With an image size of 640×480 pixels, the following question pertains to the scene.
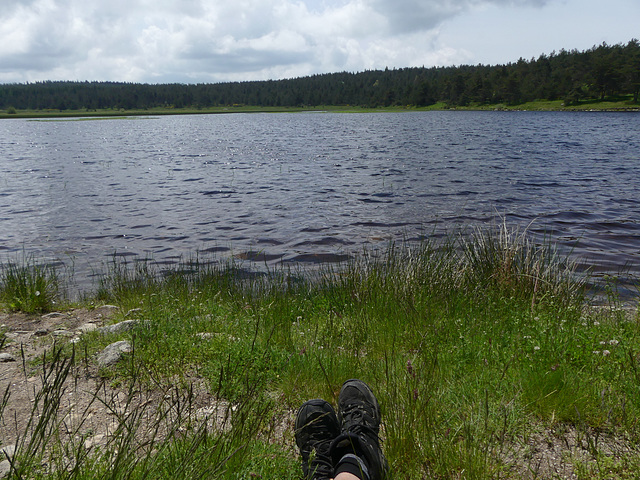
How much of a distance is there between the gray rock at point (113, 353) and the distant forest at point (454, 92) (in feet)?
389

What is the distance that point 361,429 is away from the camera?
3096 mm

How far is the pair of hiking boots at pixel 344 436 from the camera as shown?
2771 millimetres

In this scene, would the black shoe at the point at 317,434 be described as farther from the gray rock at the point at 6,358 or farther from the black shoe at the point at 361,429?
the gray rock at the point at 6,358

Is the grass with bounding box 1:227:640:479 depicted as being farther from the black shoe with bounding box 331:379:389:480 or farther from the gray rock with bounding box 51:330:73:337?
the gray rock with bounding box 51:330:73:337

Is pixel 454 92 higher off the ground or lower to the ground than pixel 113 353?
higher

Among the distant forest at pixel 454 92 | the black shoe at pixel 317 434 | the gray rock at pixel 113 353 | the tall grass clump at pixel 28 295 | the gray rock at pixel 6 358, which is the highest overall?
the distant forest at pixel 454 92

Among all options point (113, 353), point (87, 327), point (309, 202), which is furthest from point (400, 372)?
point (309, 202)

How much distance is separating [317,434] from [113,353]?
2.56m

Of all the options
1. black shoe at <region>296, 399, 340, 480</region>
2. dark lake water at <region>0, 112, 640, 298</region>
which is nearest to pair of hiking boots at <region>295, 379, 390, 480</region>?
black shoe at <region>296, 399, 340, 480</region>

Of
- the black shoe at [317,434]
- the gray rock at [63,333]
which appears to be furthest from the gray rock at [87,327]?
the black shoe at [317,434]

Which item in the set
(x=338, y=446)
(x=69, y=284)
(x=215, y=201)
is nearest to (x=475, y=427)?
(x=338, y=446)

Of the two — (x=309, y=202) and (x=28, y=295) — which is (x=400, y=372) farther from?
(x=309, y=202)

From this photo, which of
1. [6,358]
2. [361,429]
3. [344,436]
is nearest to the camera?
[344,436]

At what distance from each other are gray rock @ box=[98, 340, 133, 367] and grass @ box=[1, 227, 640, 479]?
5.3 inches
